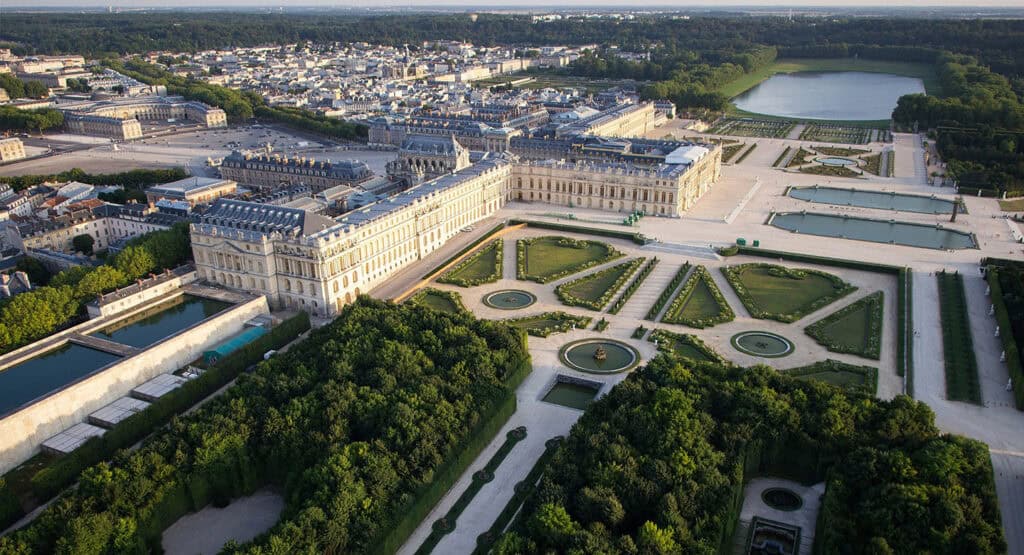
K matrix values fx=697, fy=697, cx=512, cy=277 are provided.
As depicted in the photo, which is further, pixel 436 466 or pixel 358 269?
pixel 358 269

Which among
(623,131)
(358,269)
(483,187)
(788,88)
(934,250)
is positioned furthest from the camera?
(788,88)

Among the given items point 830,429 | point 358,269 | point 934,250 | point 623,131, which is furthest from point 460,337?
point 623,131

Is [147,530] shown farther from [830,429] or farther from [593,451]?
[830,429]

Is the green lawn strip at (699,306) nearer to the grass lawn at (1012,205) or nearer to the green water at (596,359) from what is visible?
the green water at (596,359)

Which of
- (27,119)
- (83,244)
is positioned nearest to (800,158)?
(83,244)

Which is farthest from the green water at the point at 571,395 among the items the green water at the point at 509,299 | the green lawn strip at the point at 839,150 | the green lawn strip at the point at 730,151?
the green lawn strip at the point at 839,150

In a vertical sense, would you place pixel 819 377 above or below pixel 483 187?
below

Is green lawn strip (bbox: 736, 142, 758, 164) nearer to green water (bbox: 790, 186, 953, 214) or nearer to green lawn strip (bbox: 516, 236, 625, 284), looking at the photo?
green water (bbox: 790, 186, 953, 214)
